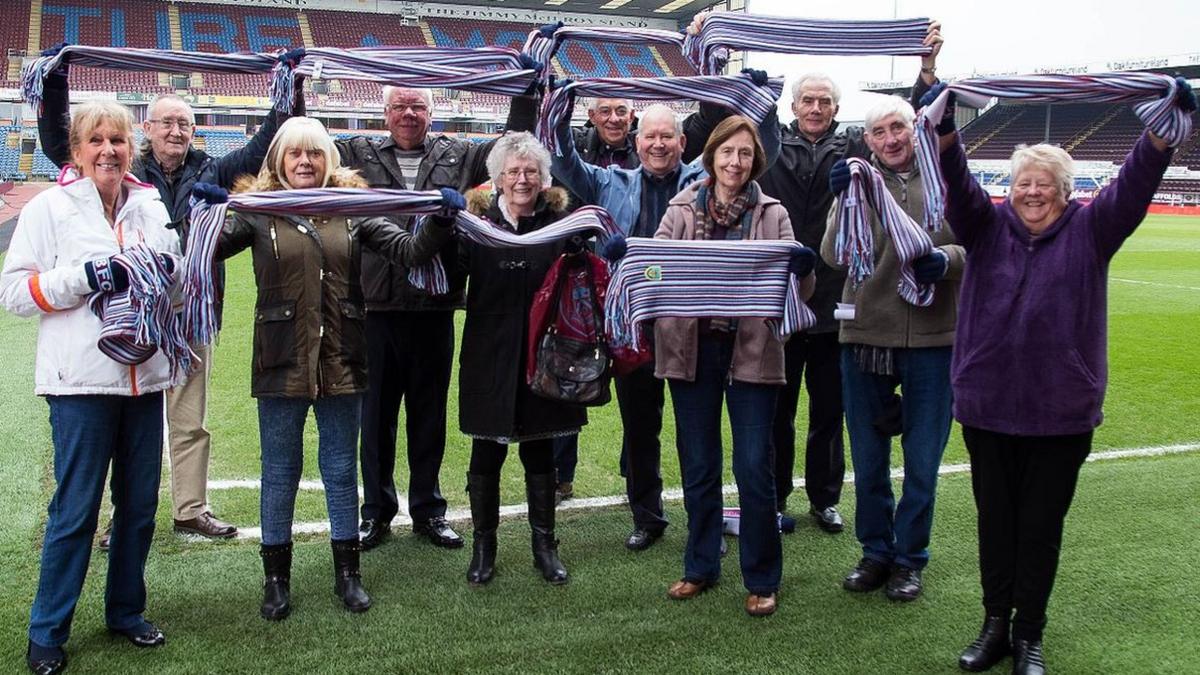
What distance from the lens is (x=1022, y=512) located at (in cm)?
325

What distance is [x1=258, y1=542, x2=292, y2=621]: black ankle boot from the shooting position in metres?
3.62

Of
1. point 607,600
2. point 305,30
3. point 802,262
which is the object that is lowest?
point 607,600

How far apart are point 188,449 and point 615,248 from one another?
2353 mm

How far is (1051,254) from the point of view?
3.10 metres

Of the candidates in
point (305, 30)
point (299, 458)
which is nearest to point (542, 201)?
point (299, 458)

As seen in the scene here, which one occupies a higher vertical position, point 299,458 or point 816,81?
point 816,81

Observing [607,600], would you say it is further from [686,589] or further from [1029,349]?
[1029,349]

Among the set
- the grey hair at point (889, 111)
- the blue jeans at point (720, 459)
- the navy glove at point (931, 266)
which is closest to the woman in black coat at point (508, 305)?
the blue jeans at point (720, 459)

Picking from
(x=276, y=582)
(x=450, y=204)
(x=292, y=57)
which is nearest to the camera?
(x=450, y=204)

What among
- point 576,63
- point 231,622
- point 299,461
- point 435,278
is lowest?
point 231,622

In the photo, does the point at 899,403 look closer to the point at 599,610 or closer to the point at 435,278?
the point at 599,610

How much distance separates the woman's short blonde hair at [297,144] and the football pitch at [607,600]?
160cm

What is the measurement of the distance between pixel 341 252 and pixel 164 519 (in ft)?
6.35

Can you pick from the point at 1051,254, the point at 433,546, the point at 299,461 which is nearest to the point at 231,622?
the point at 299,461
